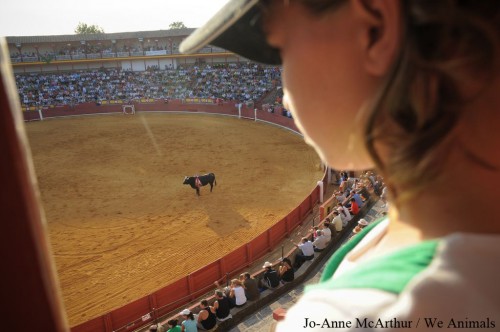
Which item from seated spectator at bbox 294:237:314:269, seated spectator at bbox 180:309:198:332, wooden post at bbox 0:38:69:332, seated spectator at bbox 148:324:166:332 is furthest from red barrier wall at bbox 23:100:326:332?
wooden post at bbox 0:38:69:332

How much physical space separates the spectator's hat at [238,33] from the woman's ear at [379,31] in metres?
0.19

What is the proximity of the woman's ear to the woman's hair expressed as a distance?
1cm

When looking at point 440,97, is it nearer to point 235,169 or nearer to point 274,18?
point 274,18

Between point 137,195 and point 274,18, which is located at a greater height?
point 274,18

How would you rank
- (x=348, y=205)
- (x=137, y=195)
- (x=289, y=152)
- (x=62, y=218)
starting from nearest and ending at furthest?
(x=348, y=205) → (x=62, y=218) → (x=137, y=195) → (x=289, y=152)

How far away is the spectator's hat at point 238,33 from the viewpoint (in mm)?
682

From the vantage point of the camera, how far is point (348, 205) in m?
11.0

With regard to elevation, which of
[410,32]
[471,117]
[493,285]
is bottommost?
[493,285]

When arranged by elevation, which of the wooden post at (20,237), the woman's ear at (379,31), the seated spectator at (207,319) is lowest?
the seated spectator at (207,319)

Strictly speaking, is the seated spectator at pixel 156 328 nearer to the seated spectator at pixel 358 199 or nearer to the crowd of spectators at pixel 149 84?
the seated spectator at pixel 358 199

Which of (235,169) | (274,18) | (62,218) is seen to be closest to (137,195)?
(62,218)

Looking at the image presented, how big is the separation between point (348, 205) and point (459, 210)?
1073 cm

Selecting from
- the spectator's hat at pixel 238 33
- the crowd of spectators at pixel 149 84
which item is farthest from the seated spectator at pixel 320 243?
the crowd of spectators at pixel 149 84

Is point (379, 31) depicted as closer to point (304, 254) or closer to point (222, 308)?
point (222, 308)
